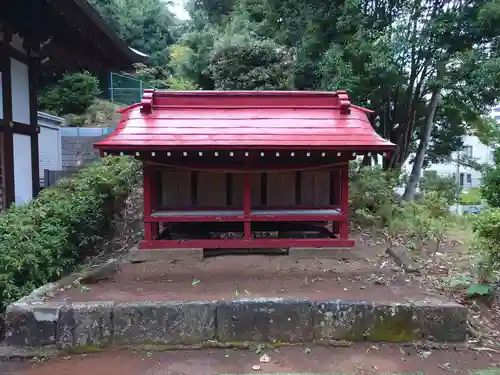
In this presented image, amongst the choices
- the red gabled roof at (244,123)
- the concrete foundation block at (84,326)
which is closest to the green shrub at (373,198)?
the red gabled roof at (244,123)

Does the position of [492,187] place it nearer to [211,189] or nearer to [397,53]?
[397,53]

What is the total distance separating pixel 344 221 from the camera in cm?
684

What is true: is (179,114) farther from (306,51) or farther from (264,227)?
(306,51)

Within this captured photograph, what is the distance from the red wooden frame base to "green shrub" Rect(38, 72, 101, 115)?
12956mm

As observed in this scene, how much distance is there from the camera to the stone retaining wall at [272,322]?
457 cm

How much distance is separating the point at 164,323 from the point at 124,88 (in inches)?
734

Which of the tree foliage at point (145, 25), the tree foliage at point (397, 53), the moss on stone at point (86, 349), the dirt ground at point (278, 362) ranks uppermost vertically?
the tree foliage at point (145, 25)

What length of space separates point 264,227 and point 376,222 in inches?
134

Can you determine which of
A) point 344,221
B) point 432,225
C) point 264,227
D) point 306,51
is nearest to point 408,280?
point 344,221

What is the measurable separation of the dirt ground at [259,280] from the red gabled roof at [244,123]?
6.22ft

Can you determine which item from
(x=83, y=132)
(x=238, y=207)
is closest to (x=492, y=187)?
(x=238, y=207)

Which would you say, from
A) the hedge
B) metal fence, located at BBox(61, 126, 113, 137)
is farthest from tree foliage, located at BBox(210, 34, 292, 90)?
the hedge

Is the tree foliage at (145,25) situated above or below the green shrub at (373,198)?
above

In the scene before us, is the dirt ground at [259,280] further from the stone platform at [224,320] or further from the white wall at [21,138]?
the white wall at [21,138]
